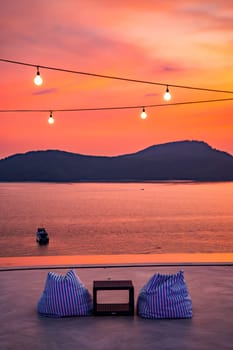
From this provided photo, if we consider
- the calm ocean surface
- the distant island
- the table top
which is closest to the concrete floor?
the table top

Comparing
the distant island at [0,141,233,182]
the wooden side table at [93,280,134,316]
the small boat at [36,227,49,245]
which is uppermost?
the distant island at [0,141,233,182]

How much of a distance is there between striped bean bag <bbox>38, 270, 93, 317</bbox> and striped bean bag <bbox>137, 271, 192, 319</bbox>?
530 mm

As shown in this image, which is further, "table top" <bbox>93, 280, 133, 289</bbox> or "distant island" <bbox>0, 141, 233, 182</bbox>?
"distant island" <bbox>0, 141, 233, 182</bbox>

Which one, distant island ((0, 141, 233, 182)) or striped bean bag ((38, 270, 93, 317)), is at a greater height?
distant island ((0, 141, 233, 182))

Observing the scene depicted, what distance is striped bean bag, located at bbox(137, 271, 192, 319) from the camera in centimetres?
552

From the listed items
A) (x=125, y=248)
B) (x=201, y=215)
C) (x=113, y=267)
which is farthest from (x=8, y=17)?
(x=201, y=215)

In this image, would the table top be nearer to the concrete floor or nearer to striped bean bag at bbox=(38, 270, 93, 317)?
striped bean bag at bbox=(38, 270, 93, 317)

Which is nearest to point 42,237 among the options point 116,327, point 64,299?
point 64,299

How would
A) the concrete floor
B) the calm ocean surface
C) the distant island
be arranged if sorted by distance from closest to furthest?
the concrete floor
the calm ocean surface
the distant island

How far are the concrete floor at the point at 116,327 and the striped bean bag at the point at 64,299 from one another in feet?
0.27

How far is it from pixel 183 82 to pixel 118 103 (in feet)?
14.0

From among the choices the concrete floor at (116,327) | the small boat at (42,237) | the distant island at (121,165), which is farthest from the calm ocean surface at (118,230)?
the concrete floor at (116,327)

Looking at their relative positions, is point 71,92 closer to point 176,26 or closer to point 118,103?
point 118,103

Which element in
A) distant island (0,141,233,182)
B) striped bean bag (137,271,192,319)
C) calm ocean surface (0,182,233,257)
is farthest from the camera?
distant island (0,141,233,182)
